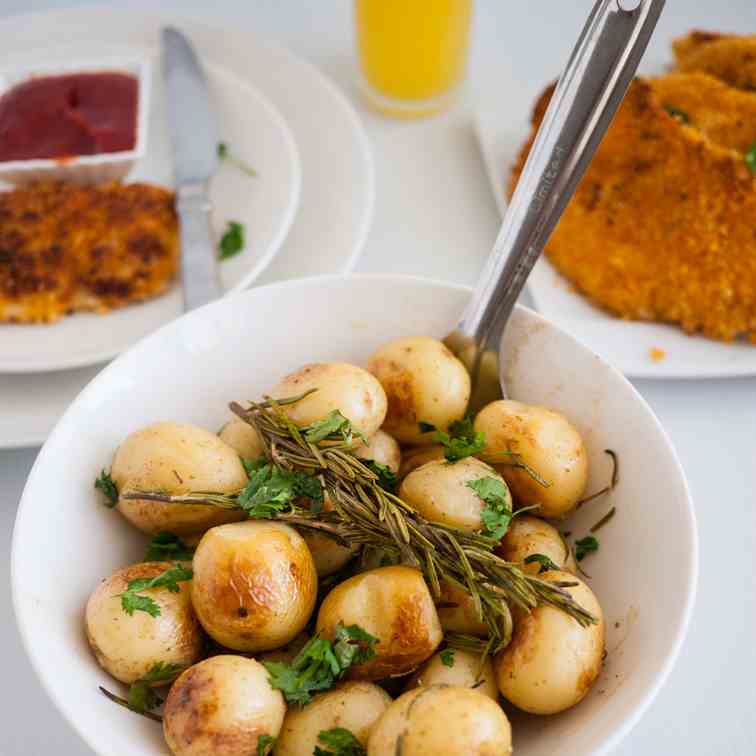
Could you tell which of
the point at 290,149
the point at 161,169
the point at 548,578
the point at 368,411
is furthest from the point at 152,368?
the point at 161,169

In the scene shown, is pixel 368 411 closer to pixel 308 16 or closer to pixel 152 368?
pixel 152 368

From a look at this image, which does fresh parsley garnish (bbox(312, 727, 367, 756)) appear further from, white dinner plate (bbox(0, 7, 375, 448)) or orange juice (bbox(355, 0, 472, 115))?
orange juice (bbox(355, 0, 472, 115))

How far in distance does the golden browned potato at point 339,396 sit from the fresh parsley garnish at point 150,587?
190 millimetres

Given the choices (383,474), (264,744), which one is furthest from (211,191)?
(264,744)

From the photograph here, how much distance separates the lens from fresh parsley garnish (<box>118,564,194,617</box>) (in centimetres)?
79

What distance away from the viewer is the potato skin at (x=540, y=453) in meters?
0.90

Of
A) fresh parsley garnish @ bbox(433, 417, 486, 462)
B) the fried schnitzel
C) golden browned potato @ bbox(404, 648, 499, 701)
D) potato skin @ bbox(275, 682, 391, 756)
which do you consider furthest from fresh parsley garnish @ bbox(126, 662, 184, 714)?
the fried schnitzel

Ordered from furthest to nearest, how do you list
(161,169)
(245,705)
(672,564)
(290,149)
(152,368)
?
(161,169) < (290,149) < (152,368) < (672,564) < (245,705)

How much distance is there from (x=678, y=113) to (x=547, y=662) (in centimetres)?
119

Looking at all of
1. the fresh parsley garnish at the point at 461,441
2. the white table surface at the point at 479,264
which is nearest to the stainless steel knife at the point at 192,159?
the white table surface at the point at 479,264

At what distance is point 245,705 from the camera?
730 mm

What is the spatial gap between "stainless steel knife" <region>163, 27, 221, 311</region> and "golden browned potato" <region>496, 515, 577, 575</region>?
0.72m

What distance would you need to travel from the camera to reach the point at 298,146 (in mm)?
1771

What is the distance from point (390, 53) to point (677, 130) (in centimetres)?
62
